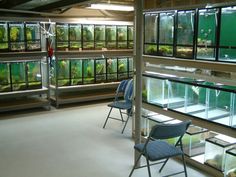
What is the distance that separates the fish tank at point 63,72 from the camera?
6.07 m

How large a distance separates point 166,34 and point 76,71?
2927mm

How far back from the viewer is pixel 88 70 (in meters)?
6.40

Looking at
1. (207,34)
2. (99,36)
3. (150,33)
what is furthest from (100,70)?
(207,34)

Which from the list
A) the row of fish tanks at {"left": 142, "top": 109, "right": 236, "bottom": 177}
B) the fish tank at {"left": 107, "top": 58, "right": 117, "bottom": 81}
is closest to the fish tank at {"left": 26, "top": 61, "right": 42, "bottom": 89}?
the fish tank at {"left": 107, "top": 58, "right": 117, "bottom": 81}

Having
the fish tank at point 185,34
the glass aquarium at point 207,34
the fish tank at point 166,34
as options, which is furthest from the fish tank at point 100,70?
the glass aquarium at point 207,34

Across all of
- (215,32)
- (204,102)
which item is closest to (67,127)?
(204,102)

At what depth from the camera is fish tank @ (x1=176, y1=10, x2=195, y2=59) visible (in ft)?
11.1

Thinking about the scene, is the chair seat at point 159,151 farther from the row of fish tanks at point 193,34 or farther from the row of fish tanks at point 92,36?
the row of fish tanks at point 92,36

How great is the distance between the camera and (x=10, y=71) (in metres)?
5.52

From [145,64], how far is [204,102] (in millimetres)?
1068

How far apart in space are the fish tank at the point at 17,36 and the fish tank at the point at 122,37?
2.20 metres

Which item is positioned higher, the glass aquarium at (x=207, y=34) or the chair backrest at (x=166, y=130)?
the glass aquarium at (x=207, y=34)

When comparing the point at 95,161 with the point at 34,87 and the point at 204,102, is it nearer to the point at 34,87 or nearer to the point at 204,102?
the point at 204,102

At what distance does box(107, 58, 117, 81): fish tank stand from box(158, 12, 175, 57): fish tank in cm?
292
